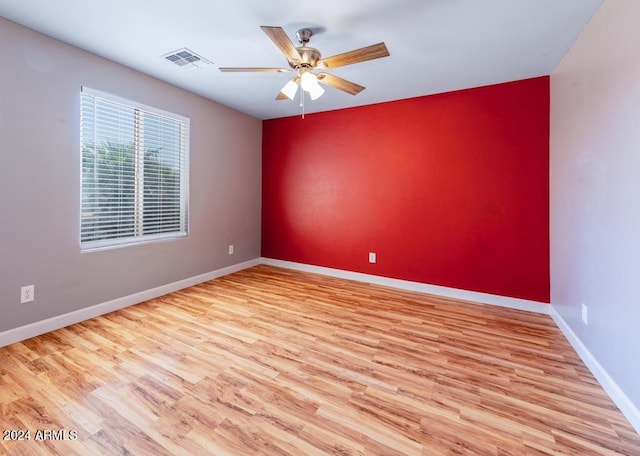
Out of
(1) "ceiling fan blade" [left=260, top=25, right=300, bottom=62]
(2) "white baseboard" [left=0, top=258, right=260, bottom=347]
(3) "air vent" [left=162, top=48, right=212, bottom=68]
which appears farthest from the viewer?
(3) "air vent" [left=162, top=48, right=212, bottom=68]

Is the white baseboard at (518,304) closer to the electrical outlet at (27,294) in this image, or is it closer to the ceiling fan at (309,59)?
the ceiling fan at (309,59)

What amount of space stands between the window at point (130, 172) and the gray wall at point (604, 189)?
378 cm

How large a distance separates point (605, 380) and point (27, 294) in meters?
4.07

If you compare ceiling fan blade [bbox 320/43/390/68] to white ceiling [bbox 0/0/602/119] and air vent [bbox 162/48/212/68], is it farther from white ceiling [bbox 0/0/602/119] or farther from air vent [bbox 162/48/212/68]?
air vent [bbox 162/48/212/68]

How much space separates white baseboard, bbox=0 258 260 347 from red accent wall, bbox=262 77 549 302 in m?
1.57

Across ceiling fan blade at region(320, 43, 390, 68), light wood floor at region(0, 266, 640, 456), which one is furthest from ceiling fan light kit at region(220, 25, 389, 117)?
light wood floor at region(0, 266, 640, 456)

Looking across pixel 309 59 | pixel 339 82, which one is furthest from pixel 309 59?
pixel 339 82

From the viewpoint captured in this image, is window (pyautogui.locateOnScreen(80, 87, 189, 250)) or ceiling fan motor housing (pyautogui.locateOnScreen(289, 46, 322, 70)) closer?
ceiling fan motor housing (pyautogui.locateOnScreen(289, 46, 322, 70))

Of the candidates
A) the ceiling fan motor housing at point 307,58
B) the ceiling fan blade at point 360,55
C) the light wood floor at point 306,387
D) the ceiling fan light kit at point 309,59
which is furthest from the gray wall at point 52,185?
the ceiling fan blade at point 360,55

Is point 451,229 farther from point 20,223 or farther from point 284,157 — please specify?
point 20,223

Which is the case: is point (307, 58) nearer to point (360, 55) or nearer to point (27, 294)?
point (360, 55)

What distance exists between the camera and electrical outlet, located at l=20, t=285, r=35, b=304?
215 centimetres

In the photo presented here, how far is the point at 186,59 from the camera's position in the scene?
8.41ft

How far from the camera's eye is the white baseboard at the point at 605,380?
1.40 metres
